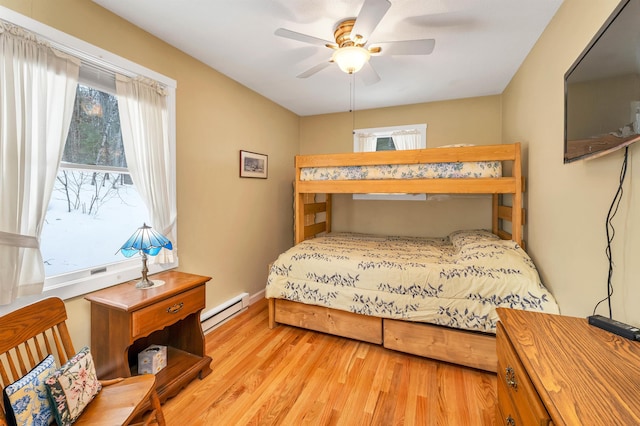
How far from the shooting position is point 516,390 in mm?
965

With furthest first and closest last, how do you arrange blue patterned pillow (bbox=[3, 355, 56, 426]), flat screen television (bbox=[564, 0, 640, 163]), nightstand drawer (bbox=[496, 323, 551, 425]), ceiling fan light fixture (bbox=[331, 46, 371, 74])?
ceiling fan light fixture (bbox=[331, 46, 371, 74]) < blue patterned pillow (bbox=[3, 355, 56, 426]) < flat screen television (bbox=[564, 0, 640, 163]) < nightstand drawer (bbox=[496, 323, 551, 425])

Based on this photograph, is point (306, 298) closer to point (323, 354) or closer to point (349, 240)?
point (323, 354)

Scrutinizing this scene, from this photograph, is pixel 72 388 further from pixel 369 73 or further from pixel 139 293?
pixel 369 73

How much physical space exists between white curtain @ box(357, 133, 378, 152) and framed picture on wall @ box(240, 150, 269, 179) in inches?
54.0

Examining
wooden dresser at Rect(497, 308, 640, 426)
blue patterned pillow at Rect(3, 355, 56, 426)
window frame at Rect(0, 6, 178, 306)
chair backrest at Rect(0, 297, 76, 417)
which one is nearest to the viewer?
wooden dresser at Rect(497, 308, 640, 426)

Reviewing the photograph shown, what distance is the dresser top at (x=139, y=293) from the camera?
5.21 feet

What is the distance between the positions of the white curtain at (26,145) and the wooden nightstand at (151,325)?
1.20 ft

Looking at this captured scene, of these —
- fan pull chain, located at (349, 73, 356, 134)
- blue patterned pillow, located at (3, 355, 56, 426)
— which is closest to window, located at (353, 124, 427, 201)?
fan pull chain, located at (349, 73, 356, 134)

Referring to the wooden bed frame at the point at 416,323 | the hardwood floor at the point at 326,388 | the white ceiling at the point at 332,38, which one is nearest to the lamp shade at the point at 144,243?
the hardwood floor at the point at 326,388

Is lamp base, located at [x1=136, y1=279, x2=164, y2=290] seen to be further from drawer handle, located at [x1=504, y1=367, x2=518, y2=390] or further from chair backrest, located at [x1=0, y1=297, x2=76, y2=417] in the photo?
drawer handle, located at [x1=504, y1=367, x2=518, y2=390]

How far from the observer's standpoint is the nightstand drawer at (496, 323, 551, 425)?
787 mm

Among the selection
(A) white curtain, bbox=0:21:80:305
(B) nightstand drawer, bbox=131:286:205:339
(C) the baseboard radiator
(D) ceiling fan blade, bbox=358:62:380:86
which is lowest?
(C) the baseboard radiator

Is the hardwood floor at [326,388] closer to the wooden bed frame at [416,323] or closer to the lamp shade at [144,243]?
A: the wooden bed frame at [416,323]

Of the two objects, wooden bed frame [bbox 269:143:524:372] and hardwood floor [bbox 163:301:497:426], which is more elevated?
wooden bed frame [bbox 269:143:524:372]
